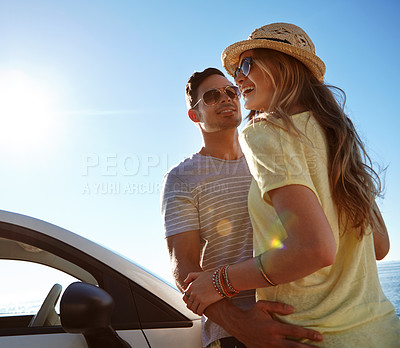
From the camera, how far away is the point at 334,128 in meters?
1.38

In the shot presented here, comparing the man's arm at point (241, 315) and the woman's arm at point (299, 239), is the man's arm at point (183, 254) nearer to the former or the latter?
the man's arm at point (241, 315)

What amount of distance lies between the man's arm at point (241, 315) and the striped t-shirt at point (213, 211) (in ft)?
0.23

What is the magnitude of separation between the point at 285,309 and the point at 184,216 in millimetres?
888

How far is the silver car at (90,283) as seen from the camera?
68.7 inches

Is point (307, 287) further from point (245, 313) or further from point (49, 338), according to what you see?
point (49, 338)

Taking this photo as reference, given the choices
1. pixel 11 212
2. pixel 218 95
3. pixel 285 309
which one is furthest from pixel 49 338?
pixel 218 95

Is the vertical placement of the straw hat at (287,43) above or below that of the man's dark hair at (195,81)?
below

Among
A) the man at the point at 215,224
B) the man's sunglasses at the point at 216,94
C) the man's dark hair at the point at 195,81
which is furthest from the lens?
the man's dark hair at the point at 195,81

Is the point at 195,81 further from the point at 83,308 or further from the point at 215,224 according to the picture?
the point at 83,308

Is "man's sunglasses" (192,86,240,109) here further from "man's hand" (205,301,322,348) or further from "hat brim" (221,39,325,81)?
"man's hand" (205,301,322,348)

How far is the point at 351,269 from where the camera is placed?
133cm

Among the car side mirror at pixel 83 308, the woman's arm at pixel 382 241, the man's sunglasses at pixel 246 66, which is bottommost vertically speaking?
the car side mirror at pixel 83 308

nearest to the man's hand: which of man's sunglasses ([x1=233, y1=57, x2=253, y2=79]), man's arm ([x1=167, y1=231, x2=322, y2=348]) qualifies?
man's arm ([x1=167, y1=231, x2=322, y2=348])

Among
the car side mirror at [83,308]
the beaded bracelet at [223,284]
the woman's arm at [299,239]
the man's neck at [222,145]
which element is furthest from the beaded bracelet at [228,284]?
the man's neck at [222,145]
